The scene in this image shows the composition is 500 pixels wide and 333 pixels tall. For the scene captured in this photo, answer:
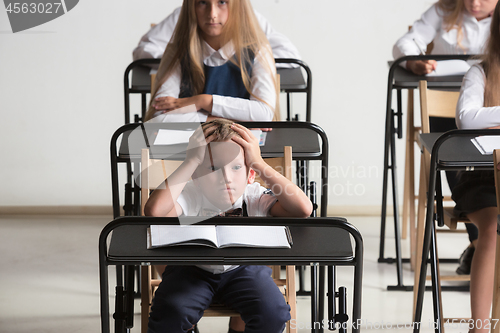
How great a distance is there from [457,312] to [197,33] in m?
1.51

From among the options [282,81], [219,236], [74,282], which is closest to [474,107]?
[282,81]

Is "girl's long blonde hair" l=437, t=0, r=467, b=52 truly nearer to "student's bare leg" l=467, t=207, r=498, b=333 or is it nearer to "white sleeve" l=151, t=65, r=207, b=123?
"student's bare leg" l=467, t=207, r=498, b=333

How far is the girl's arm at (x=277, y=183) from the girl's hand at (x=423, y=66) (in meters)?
1.28

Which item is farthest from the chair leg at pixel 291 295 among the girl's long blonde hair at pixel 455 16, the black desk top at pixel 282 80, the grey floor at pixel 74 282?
the girl's long blonde hair at pixel 455 16

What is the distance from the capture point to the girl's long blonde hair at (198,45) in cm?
236

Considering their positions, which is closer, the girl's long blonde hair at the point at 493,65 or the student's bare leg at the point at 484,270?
the student's bare leg at the point at 484,270

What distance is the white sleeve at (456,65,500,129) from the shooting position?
81.6 inches

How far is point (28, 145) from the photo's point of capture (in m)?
3.61

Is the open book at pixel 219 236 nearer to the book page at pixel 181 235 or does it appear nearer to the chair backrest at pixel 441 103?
the book page at pixel 181 235

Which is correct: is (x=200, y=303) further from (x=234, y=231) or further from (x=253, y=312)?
(x=234, y=231)

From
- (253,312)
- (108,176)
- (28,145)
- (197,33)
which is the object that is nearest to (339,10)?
(197,33)

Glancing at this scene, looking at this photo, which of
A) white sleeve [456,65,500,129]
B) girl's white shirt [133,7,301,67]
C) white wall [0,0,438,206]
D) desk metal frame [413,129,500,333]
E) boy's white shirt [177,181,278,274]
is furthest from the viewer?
white wall [0,0,438,206]

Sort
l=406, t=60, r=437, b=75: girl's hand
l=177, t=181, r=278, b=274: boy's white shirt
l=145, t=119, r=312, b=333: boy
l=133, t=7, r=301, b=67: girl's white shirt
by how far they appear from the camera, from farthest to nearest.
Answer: l=133, t=7, r=301, b=67: girl's white shirt, l=406, t=60, r=437, b=75: girl's hand, l=177, t=181, r=278, b=274: boy's white shirt, l=145, t=119, r=312, b=333: boy

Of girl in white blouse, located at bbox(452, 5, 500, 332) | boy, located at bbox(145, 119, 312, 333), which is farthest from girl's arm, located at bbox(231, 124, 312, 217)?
girl in white blouse, located at bbox(452, 5, 500, 332)
